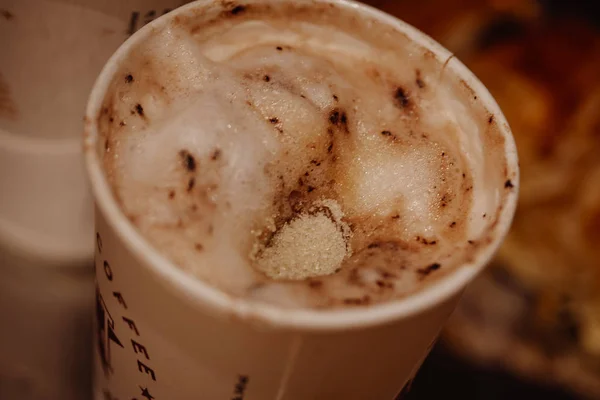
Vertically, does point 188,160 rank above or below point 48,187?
above

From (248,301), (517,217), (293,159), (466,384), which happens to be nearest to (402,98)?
(293,159)

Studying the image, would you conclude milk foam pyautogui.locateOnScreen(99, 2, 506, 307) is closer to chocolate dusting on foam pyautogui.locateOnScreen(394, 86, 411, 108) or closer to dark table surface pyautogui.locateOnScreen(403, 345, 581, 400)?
chocolate dusting on foam pyautogui.locateOnScreen(394, 86, 411, 108)

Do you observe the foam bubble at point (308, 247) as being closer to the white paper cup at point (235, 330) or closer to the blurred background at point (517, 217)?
the white paper cup at point (235, 330)

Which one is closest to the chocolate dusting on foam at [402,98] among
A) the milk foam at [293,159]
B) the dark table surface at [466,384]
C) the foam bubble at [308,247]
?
the milk foam at [293,159]

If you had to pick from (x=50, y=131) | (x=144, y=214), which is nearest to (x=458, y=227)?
(x=144, y=214)

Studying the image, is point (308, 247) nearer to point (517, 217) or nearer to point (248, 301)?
point (248, 301)

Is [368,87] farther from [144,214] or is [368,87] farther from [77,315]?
[77,315]

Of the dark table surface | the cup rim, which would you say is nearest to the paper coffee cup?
the cup rim
